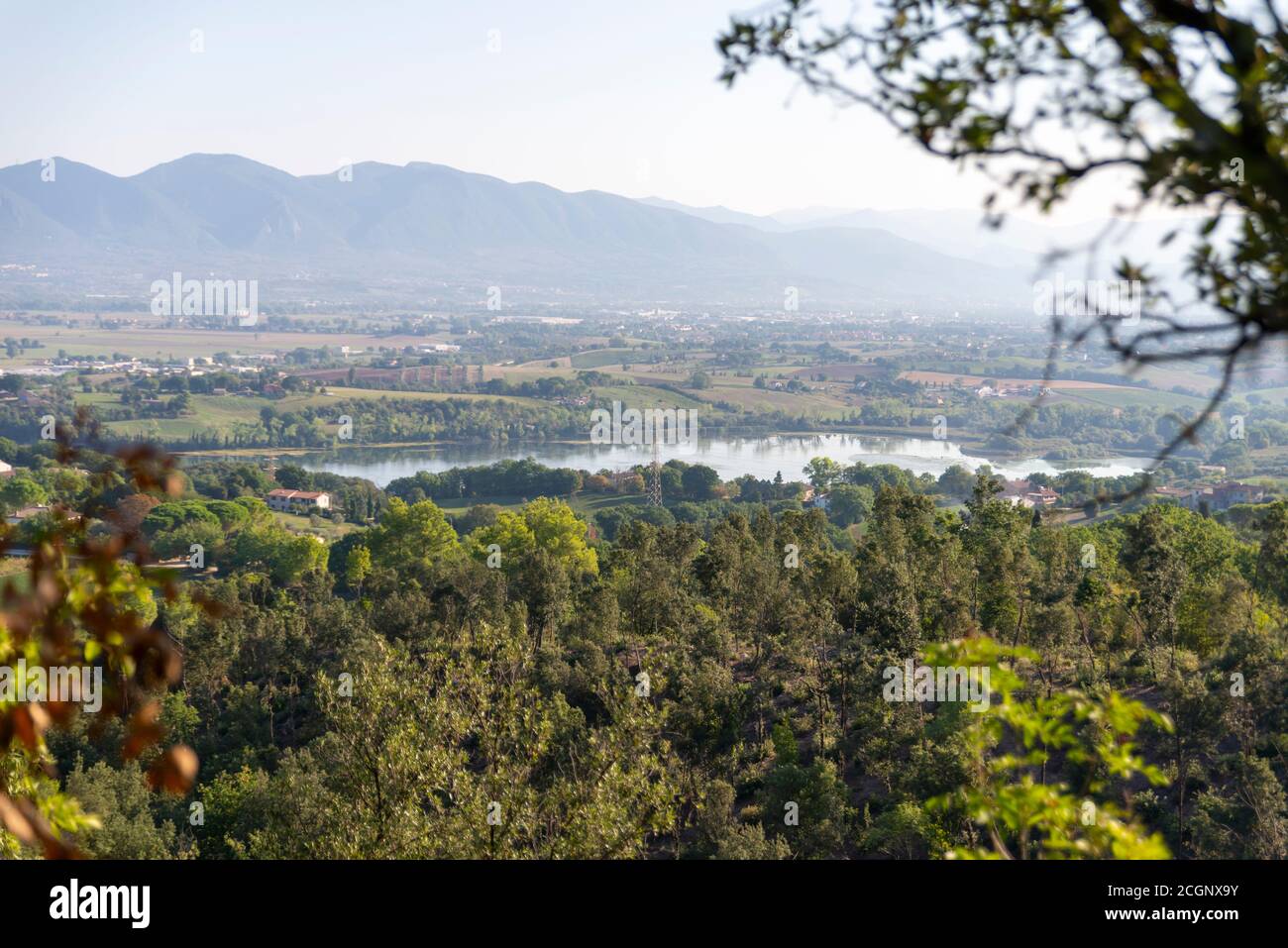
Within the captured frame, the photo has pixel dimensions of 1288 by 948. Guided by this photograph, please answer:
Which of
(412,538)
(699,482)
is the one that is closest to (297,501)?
(699,482)

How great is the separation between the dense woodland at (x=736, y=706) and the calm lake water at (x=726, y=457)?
33.6 metres

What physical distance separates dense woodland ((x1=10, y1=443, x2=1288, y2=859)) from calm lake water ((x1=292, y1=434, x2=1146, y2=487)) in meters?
33.6

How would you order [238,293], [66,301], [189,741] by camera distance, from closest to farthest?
[189,741] < [66,301] < [238,293]

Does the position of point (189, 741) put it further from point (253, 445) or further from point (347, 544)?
point (253, 445)

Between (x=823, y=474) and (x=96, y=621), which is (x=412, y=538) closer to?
(x=823, y=474)

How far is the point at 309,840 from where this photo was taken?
8.62 m

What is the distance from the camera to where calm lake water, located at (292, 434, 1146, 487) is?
183 feet

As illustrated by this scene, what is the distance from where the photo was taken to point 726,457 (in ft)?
208

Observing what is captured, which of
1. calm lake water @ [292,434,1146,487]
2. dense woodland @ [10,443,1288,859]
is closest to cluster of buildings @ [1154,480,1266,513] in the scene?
calm lake water @ [292,434,1146,487]

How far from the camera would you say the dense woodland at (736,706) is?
797 centimetres

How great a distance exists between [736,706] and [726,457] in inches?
1991

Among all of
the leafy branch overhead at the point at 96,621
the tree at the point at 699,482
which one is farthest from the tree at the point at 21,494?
the leafy branch overhead at the point at 96,621
